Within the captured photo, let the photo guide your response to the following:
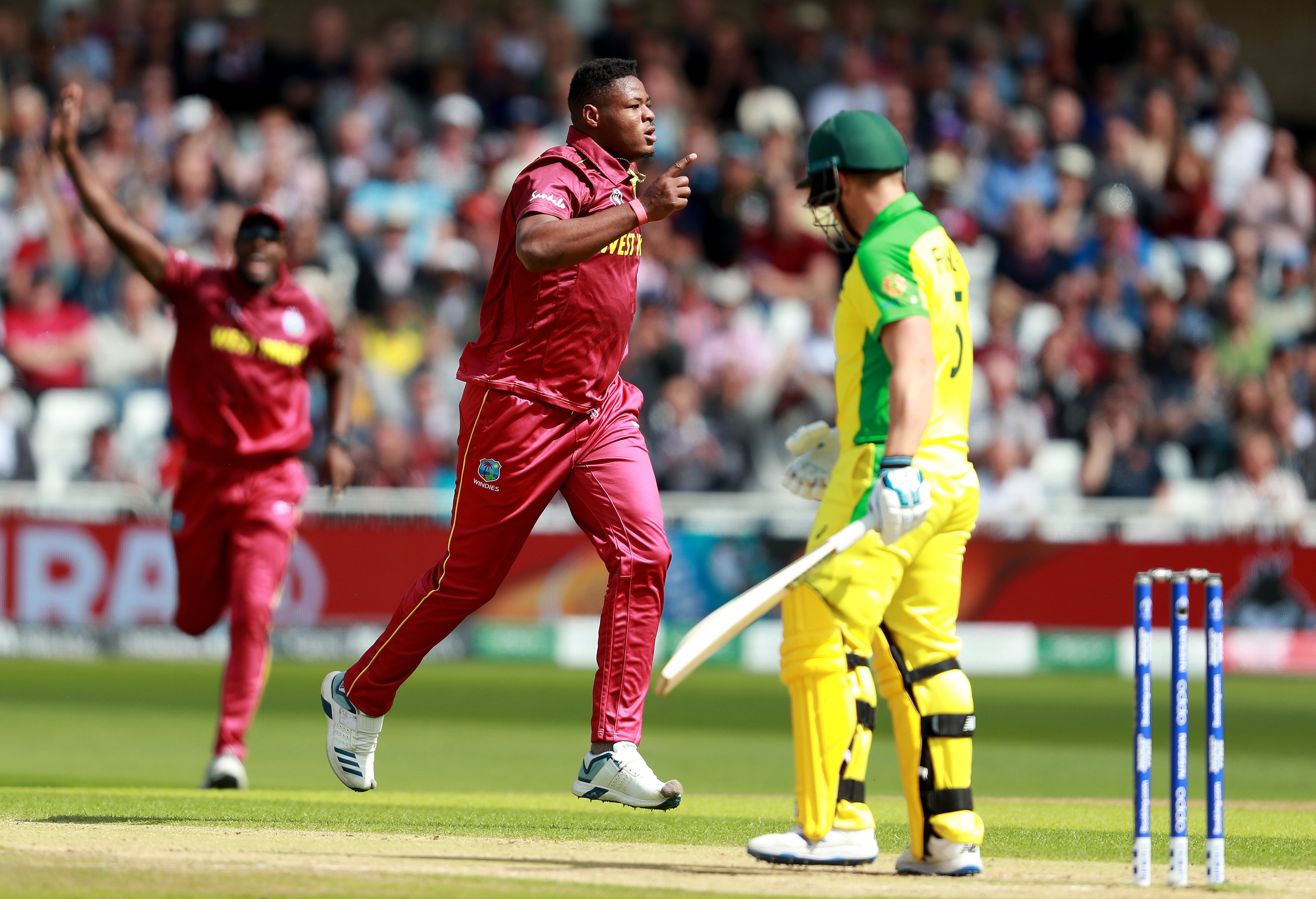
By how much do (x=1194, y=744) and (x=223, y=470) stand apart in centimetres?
615

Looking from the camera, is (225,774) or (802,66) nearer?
(225,774)

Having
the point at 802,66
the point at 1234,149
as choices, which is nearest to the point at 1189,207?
the point at 1234,149

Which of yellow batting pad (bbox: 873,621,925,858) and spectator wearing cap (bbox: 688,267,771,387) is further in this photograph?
spectator wearing cap (bbox: 688,267,771,387)

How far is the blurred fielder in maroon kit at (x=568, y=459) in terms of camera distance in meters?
6.36

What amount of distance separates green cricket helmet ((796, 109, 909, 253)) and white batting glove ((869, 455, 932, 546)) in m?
0.86

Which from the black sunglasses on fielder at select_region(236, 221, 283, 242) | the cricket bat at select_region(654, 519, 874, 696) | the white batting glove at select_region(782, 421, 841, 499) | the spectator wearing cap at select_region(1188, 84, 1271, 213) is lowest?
the cricket bat at select_region(654, 519, 874, 696)

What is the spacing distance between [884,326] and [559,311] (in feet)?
4.69

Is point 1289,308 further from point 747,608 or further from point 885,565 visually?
point 747,608

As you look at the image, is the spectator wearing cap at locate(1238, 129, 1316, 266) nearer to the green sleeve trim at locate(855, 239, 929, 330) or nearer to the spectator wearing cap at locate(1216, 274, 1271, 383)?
the spectator wearing cap at locate(1216, 274, 1271, 383)

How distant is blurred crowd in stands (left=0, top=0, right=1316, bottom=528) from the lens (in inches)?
650

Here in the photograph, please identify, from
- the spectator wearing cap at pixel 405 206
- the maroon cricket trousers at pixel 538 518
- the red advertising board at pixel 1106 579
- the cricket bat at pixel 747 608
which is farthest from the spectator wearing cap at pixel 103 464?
the cricket bat at pixel 747 608

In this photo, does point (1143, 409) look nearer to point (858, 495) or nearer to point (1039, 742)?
point (1039, 742)

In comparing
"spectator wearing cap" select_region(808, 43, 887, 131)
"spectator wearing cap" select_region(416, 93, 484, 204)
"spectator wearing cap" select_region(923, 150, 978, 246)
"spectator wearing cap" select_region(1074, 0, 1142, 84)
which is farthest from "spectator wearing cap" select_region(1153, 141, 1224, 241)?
"spectator wearing cap" select_region(416, 93, 484, 204)

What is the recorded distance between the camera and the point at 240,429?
8.49 metres
